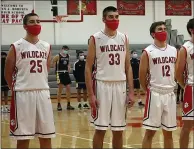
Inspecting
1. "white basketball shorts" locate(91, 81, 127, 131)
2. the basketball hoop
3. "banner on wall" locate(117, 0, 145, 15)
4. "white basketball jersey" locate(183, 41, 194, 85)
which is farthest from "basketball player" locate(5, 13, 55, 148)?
"banner on wall" locate(117, 0, 145, 15)

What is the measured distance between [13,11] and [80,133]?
8770 mm

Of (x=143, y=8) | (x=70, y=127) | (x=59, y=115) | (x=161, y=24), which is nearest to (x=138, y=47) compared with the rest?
(x=143, y=8)

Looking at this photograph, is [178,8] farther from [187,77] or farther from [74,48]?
[187,77]

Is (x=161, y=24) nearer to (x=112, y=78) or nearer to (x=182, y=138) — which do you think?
(x=112, y=78)

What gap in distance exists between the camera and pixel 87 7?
19.3 m

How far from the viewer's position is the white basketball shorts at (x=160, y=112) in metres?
5.64

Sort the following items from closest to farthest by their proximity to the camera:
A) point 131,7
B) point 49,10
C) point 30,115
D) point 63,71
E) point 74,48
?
1. point 30,115
2. point 63,71
3. point 49,10
4. point 74,48
5. point 131,7

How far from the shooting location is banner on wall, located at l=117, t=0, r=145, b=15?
19875 mm

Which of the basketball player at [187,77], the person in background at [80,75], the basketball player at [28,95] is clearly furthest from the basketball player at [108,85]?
the person in background at [80,75]

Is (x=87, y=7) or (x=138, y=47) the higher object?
(x=87, y=7)

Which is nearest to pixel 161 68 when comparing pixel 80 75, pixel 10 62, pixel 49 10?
pixel 10 62

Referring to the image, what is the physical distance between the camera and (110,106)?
5.59 m

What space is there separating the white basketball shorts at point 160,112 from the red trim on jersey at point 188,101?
0.21m

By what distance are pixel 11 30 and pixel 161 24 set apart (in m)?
12.8
